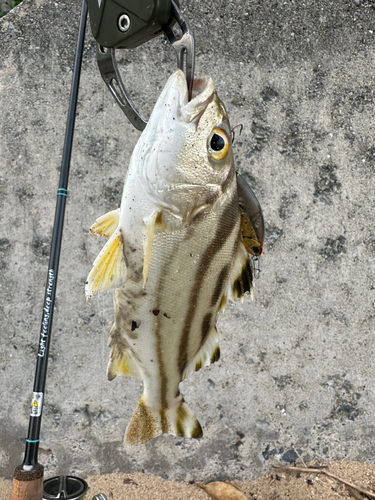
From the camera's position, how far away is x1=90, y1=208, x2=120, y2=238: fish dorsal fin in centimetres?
149

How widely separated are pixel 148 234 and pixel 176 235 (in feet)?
0.37

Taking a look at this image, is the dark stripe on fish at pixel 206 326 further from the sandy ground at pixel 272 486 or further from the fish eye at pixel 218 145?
the sandy ground at pixel 272 486

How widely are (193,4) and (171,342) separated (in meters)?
2.11

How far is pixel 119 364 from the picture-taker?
63.1 inches

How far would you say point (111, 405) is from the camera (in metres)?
2.65

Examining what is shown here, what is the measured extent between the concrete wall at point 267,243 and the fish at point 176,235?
116cm

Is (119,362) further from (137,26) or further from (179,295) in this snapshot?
(137,26)

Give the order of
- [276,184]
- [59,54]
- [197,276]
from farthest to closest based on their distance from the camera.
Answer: [276,184], [59,54], [197,276]

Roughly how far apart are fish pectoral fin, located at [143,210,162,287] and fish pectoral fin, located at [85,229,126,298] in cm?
10

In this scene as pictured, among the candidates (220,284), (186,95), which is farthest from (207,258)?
(186,95)

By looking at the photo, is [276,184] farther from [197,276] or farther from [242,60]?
[197,276]

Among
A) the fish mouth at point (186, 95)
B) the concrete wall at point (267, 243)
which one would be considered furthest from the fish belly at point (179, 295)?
the concrete wall at point (267, 243)

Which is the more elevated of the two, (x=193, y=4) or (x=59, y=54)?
(x=193, y=4)

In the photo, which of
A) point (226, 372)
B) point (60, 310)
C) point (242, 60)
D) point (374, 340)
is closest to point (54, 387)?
point (60, 310)
